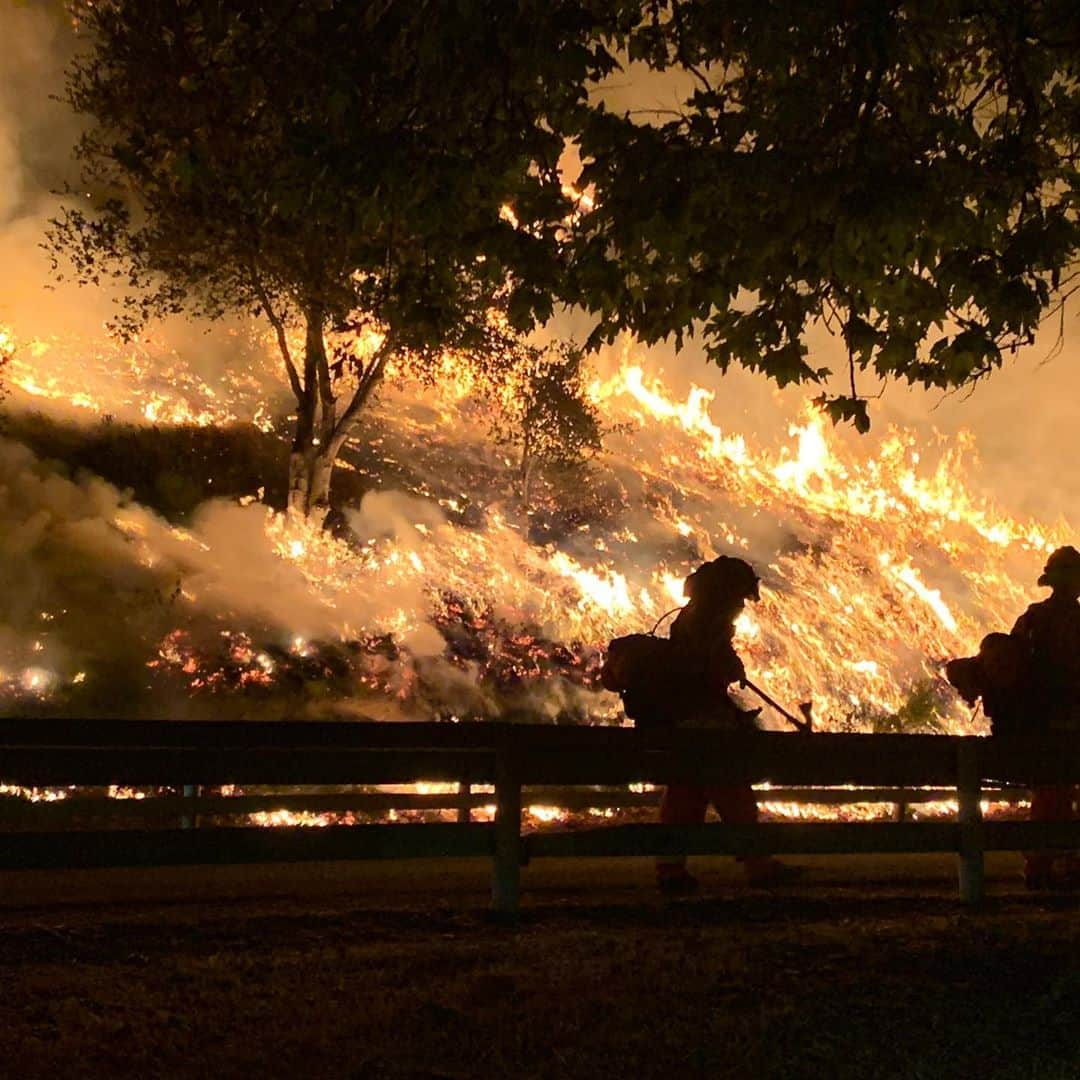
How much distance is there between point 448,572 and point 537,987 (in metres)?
20.3

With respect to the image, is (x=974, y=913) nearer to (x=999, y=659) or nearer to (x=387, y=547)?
(x=999, y=659)

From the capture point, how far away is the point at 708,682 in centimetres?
823

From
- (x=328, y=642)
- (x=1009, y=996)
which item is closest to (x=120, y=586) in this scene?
(x=328, y=642)

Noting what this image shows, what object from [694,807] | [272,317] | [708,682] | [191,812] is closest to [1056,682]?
[708,682]

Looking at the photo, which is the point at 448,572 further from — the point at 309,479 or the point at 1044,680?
the point at 1044,680

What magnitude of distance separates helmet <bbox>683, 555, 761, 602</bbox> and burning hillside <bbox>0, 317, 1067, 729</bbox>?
11.2m

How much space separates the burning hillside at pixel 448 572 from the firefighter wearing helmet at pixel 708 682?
36.4 ft

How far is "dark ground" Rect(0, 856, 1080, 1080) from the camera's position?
4.15 metres

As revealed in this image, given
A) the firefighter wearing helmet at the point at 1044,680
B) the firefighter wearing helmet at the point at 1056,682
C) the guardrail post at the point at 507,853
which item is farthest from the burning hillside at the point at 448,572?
the firefighter wearing helmet at the point at 1056,682

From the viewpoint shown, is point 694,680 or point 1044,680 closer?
point 694,680

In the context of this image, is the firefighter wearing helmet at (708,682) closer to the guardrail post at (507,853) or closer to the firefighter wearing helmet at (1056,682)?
the guardrail post at (507,853)

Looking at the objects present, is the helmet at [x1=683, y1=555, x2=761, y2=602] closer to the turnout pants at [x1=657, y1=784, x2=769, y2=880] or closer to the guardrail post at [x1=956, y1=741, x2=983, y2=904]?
the turnout pants at [x1=657, y1=784, x2=769, y2=880]

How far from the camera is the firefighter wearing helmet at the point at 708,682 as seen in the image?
8.09 m

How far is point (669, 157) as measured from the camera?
6969 millimetres
